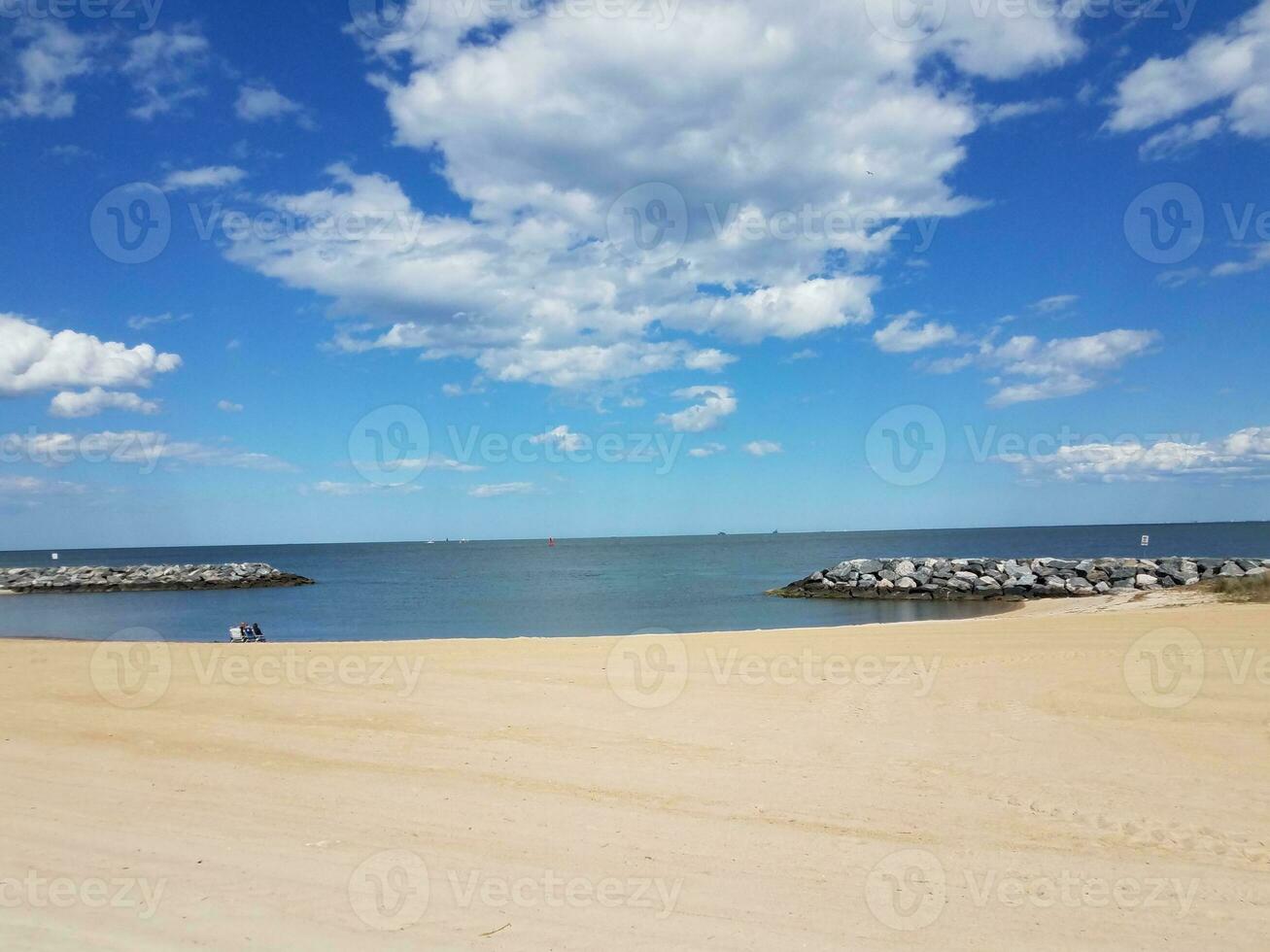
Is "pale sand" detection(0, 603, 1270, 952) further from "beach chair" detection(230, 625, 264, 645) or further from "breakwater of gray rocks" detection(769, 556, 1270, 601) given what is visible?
"breakwater of gray rocks" detection(769, 556, 1270, 601)

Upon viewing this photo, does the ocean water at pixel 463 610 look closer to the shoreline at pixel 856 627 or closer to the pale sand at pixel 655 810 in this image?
the shoreline at pixel 856 627

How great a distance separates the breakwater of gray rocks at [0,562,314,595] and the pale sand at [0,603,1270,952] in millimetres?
63105

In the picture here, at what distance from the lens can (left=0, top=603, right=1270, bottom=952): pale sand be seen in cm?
494

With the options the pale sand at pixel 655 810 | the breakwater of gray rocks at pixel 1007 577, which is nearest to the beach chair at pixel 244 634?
the pale sand at pixel 655 810

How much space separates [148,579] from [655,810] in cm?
7520

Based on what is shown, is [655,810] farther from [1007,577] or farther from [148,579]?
[148,579]

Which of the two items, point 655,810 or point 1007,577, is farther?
point 1007,577

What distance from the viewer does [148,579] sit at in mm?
69500

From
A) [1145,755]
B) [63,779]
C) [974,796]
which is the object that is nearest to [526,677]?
[63,779]

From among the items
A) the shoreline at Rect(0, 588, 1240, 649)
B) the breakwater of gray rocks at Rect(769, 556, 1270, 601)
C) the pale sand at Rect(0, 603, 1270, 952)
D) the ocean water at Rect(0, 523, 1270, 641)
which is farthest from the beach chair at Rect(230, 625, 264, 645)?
the breakwater of gray rocks at Rect(769, 556, 1270, 601)

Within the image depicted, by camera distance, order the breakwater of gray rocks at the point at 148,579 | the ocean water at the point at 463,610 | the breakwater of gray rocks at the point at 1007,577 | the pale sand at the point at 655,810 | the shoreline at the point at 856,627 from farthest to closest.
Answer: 1. the breakwater of gray rocks at the point at 148,579
2. the breakwater of gray rocks at the point at 1007,577
3. the ocean water at the point at 463,610
4. the shoreline at the point at 856,627
5. the pale sand at the point at 655,810

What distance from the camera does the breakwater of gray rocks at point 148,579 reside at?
67.8 meters

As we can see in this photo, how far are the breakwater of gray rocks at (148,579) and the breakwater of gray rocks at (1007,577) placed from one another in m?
48.2

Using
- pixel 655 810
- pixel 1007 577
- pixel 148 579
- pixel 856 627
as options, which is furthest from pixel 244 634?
pixel 148 579
